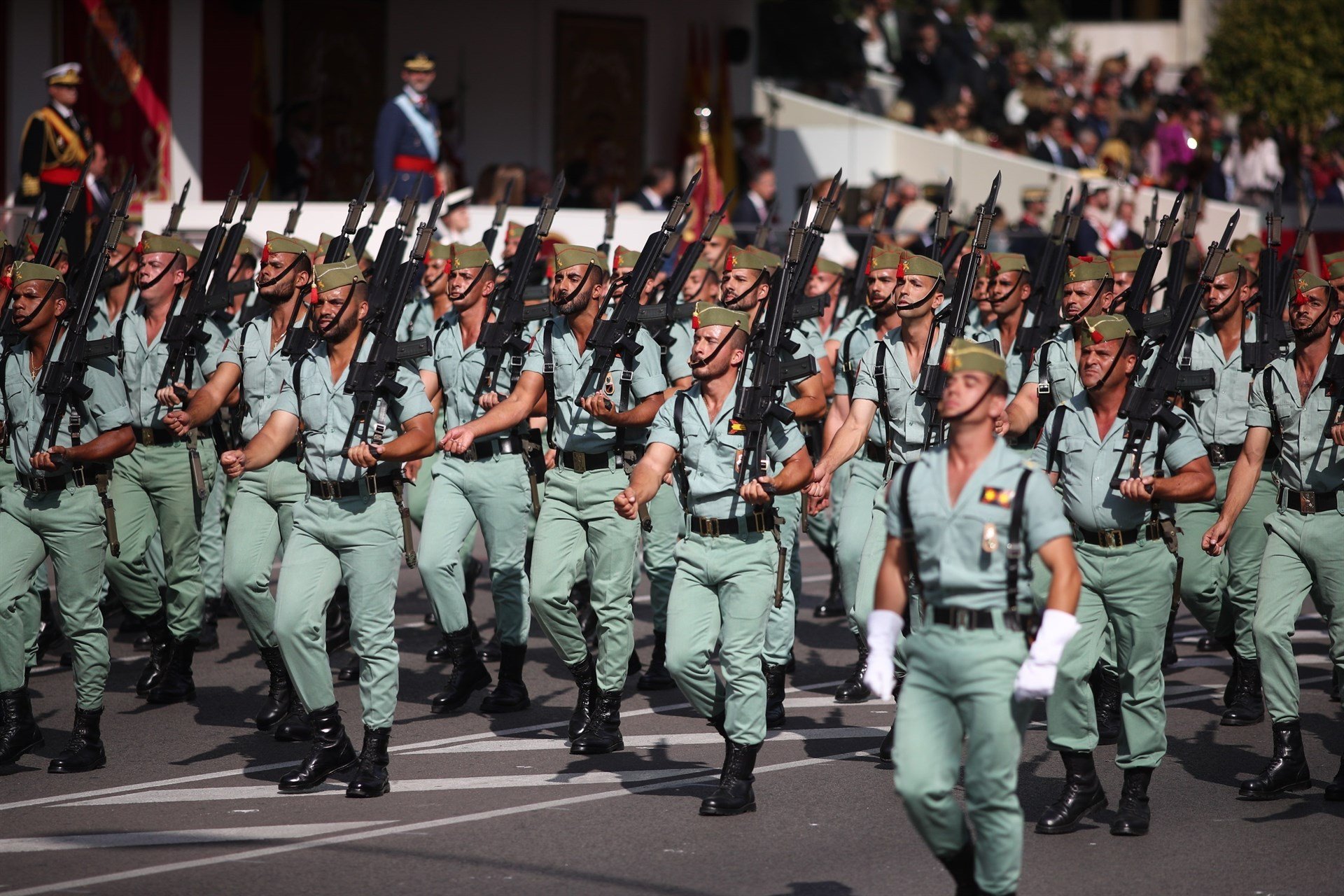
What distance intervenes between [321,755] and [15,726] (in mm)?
1583

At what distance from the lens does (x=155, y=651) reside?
9.71m

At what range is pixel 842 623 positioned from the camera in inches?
466

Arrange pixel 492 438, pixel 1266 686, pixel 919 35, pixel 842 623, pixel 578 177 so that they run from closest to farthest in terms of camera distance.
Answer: pixel 1266 686
pixel 492 438
pixel 842 623
pixel 578 177
pixel 919 35

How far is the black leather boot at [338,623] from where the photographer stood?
10.8m

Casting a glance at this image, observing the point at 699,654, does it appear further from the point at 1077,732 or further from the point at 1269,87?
the point at 1269,87

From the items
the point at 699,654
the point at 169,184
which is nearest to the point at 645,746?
the point at 699,654

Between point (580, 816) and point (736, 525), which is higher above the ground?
point (736, 525)

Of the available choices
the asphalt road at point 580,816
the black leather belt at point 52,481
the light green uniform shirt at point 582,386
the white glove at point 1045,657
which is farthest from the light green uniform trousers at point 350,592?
the white glove at point 1045,657

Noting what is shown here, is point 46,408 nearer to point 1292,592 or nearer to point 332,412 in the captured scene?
point 332,412

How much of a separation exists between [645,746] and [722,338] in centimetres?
209

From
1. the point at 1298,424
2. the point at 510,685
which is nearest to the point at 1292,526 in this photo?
the point at 1298,424

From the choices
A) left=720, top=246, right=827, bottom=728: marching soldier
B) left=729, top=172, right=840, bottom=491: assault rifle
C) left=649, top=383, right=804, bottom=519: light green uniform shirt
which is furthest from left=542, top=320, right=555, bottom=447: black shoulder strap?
left=649, top=383, right=804, bottom=519: light green uniform shirt

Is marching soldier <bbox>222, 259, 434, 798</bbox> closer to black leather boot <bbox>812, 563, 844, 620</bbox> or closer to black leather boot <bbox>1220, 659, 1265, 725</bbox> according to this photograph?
black leather boot <bbox>1220, 659, 1265, 725</bbox>

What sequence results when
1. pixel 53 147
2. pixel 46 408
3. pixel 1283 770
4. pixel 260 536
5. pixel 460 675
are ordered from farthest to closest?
pixel 53 147 < pixel 460 675 < pixel 260 536 < pixel 46 408 < pixel 1283 770
